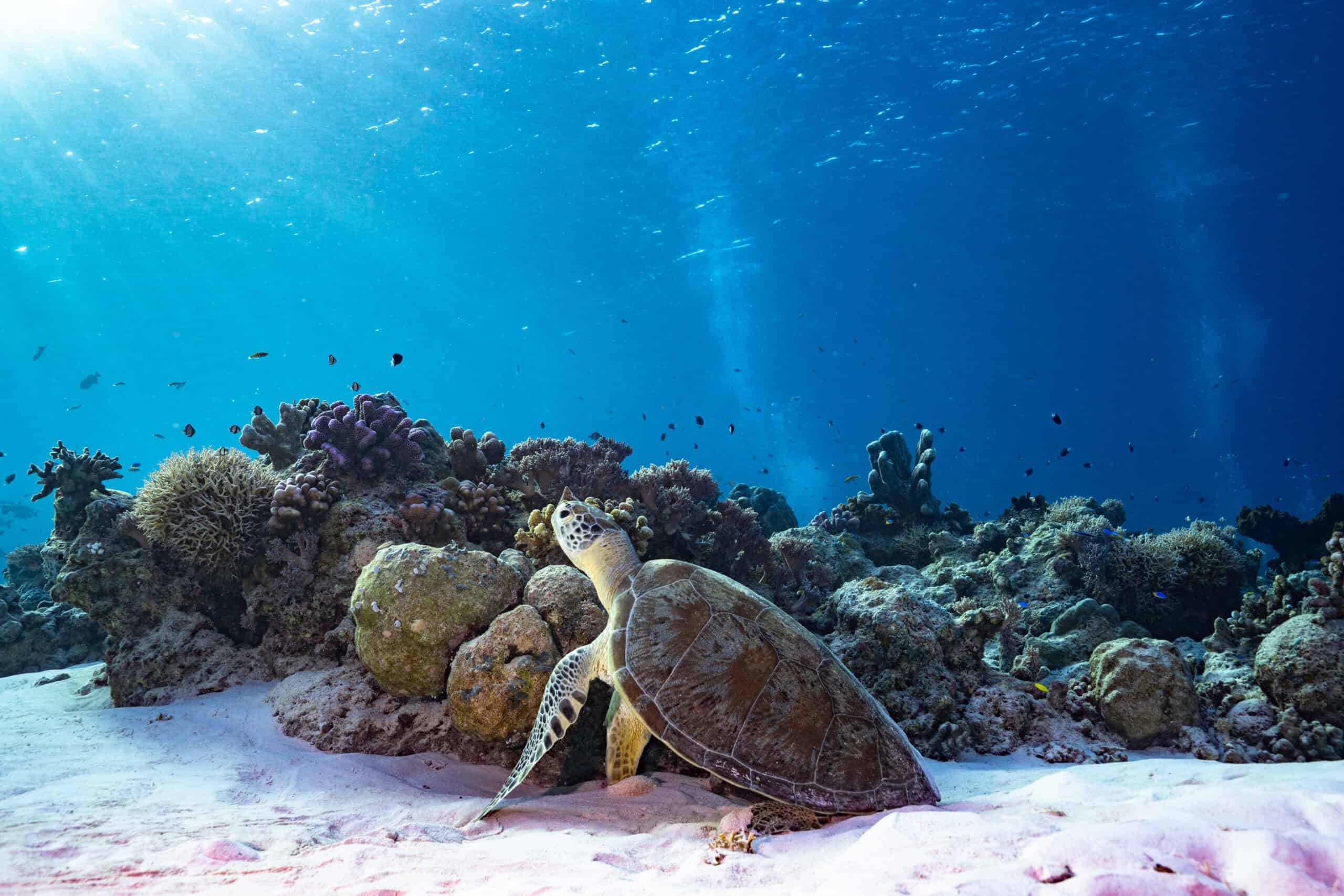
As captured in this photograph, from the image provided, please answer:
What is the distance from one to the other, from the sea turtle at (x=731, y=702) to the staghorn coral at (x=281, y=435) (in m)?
5.24

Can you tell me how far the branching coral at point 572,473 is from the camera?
243 inches

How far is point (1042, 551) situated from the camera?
23.8 feet

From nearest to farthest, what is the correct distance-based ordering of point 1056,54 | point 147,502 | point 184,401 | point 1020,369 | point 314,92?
point 147,502
point 1056,54
point 314,92
point 1020,369
point 184,401

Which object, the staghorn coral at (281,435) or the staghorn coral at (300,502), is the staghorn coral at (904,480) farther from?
the staghorn coral at (281,435)

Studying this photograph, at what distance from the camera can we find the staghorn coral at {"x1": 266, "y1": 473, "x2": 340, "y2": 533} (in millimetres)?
4605

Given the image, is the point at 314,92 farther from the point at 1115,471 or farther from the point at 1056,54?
the point at 1115,471

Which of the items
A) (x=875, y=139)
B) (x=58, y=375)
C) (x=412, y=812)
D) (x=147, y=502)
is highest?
(x=58, y=375)

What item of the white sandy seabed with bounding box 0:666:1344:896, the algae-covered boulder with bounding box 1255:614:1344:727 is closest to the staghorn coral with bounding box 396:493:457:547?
the white sandy seabed with bounding box 0:666:1344:896

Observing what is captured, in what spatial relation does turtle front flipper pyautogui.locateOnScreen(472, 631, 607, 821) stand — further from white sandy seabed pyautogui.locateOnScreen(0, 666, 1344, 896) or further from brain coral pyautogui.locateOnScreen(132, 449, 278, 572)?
brain coral pyautogui.locateOnScreen(132, 449, 278, 572)

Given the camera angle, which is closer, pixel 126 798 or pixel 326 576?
pixel 126 798

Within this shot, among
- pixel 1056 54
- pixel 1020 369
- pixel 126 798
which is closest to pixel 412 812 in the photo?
pixel 126 798

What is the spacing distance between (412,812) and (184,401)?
5008 inches

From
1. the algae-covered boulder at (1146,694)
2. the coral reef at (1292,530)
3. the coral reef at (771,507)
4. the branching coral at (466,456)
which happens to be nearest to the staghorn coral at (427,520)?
the branching coral at (466,456)

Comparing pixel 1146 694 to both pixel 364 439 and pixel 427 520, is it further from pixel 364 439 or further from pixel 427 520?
pixel 364 439
